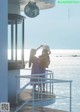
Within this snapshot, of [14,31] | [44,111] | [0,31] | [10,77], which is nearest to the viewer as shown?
[0,31]

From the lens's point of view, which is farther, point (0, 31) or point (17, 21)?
point (17, 21)

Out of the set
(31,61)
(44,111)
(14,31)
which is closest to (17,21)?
(14,31)

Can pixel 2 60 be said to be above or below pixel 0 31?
below

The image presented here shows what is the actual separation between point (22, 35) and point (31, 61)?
3.19 ft

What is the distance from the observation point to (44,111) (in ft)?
41.8

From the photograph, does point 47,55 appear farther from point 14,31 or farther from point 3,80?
point 3,80

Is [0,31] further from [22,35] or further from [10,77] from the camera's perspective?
[22,35]

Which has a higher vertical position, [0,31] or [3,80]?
[0,31]

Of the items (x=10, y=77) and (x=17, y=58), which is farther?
(x=17, y=58)

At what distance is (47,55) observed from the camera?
14.0 m

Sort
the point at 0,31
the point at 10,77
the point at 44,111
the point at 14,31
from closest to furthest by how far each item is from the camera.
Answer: the point at 0,31, the point at 44,111, the point at 10,77, the point at 14,31

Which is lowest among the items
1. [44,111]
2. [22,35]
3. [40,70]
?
[44,111]

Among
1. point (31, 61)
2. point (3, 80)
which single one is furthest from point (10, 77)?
point (3, 80)

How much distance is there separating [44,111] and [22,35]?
3.02 metres
